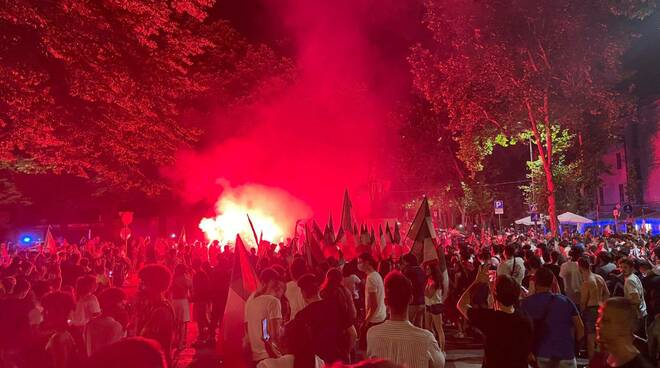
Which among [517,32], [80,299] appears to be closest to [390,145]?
[517,32]

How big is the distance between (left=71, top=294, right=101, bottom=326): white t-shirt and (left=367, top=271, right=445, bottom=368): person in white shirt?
413 centimetres

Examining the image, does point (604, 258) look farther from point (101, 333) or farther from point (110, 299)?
point (101, 333)

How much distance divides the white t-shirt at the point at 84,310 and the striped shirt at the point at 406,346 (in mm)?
4106

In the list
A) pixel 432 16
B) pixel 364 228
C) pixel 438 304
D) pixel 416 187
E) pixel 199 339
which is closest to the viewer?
pixel 438 304

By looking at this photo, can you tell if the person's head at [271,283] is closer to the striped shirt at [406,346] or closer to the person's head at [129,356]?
the striped shirt at [406,346]

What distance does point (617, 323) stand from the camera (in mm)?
3408

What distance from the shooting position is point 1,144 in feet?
45.9

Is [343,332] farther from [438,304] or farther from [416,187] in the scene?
[416,187]

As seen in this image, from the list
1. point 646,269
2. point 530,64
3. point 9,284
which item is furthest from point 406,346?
point 530,64

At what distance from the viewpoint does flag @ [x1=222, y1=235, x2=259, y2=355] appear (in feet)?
21.2

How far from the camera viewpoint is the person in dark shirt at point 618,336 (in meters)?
3.31

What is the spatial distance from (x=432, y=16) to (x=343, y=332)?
82.3 feet

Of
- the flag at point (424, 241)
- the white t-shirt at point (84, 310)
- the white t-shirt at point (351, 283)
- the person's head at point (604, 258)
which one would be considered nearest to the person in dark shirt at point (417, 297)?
the white t-shirt at point (351, 283)

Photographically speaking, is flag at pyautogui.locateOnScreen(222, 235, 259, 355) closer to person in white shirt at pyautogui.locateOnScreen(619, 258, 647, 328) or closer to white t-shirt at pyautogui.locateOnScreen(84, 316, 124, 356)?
white t-shirt at pyautogui.locateOnScreen(84, 316, 124, 356)
